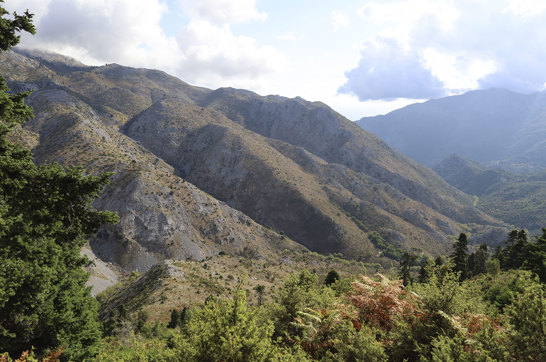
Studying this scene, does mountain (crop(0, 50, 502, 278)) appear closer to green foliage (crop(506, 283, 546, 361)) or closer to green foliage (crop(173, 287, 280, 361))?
green foliage (crop(173, 287, 280, 361))

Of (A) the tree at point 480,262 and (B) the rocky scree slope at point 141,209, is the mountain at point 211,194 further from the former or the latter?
(A) the tree at point 480,262

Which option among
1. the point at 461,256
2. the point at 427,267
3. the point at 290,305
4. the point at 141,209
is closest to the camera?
the point at 427,267

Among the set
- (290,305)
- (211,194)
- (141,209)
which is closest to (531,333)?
(290,305)

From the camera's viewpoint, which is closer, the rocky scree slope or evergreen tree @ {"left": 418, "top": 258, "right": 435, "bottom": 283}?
evergreen tree @ {"left": 418, "top": 258, "right": 435, "bottom": 283}

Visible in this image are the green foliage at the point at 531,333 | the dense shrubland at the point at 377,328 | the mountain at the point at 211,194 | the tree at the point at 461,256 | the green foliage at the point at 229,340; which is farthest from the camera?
the mountain at the point at 211,194

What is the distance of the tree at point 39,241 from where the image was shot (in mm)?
8812

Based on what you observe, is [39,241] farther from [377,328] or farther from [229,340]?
[377,328]

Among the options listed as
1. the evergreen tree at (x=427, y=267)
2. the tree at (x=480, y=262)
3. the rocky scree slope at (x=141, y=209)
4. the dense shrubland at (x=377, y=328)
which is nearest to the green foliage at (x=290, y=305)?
the dense shrubland at (x=377, y=328)

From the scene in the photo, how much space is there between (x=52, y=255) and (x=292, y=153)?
177682mm

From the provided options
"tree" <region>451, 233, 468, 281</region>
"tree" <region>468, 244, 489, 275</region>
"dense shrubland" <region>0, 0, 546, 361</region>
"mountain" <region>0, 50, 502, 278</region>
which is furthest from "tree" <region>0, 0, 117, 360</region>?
"mountain" <region>0, 50, 502, 278</region>

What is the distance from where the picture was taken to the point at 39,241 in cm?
1798

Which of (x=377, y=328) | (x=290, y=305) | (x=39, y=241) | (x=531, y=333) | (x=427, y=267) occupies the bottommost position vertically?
(x=39, y=241)

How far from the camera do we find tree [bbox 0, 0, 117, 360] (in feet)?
28.9

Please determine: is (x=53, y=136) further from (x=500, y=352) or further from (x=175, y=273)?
(x=500, y=352)
